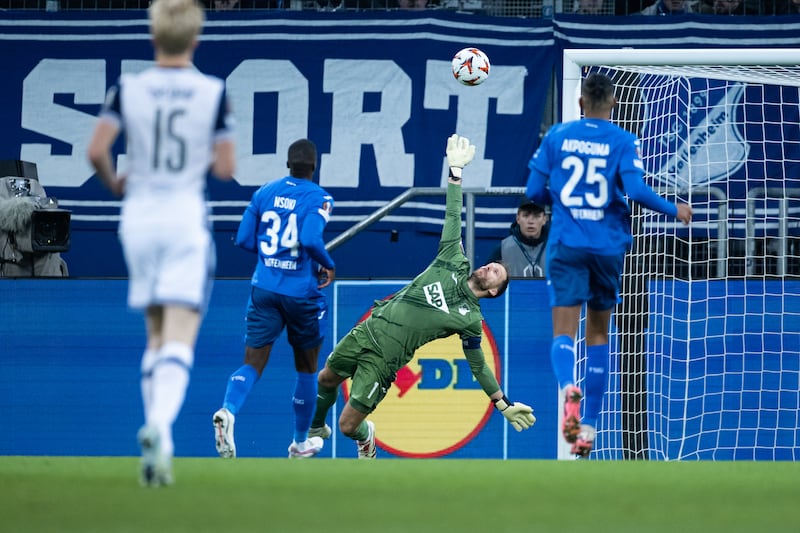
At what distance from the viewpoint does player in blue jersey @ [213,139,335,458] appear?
8.84 metres

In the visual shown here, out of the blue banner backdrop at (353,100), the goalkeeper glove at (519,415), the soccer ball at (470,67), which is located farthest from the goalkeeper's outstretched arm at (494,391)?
the blue banner backdrop at (353,100)

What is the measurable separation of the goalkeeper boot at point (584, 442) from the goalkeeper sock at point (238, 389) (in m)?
2.48

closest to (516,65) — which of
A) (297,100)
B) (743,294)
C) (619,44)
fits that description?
(619,44)

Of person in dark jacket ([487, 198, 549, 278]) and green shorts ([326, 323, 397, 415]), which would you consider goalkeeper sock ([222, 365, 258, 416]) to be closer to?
green shorts ([326, 323, 397, 415])

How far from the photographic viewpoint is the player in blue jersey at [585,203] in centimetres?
721

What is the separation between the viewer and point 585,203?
7.23 metres

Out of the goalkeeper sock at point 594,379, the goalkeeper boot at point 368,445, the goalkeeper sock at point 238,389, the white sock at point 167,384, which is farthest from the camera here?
the goalkeeper boot at point 368,445

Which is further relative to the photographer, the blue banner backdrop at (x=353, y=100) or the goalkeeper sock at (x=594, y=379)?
the blue banner backdrop at (x=353, y=100)

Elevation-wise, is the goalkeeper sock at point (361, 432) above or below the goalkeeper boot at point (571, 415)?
below

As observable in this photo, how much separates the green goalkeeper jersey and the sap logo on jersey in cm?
157

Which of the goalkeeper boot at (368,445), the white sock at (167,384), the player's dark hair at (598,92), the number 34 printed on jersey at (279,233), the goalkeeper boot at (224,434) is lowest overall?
the goalkeeper boot at (368,445)

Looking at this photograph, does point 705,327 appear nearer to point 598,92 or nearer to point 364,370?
point 364,370

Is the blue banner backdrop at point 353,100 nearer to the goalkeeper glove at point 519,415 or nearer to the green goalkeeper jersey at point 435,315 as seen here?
the green goalkeeper jersey at point 435,315

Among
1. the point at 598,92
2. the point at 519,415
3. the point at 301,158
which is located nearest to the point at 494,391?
the point at 519,415
